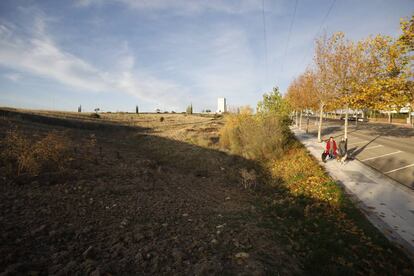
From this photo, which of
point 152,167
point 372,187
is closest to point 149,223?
point 152,167

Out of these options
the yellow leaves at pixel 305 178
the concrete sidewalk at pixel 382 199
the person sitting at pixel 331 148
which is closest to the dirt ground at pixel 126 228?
the yellow leaves at pixel 305 178

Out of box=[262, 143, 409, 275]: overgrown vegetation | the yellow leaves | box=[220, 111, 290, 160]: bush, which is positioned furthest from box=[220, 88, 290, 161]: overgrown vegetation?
box=[262, 143, 409, 275]: overgrown vegetation

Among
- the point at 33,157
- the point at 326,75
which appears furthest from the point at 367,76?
the point at 33,157

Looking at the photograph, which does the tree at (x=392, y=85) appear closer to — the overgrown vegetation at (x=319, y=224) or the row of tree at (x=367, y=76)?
the row of tree at (x=367, y=76)

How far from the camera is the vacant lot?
3.82 meters

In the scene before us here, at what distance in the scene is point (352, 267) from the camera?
13.4 ft

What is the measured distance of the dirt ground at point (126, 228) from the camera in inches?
146

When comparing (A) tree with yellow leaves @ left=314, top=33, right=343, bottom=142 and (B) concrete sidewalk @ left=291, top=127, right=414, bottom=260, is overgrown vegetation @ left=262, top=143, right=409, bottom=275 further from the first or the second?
(A) tree with yellow leaves @ left=314, top=33, right=343, bottom=142

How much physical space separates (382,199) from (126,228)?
8.32 m

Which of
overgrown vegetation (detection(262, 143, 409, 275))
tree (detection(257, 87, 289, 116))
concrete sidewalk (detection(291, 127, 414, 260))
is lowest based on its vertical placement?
overgrown vegetation (detection(262, 143, 409, 275))

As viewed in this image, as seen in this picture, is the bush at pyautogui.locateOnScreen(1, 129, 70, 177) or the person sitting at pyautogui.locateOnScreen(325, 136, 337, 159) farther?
the person sitting at pyautogui.locateOnScreen(325, 136, 337, 159)

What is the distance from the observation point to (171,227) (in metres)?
5.29

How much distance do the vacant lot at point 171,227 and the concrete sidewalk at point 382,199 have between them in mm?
496

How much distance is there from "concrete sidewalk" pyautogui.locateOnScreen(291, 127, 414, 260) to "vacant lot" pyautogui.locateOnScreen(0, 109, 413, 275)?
50cm
